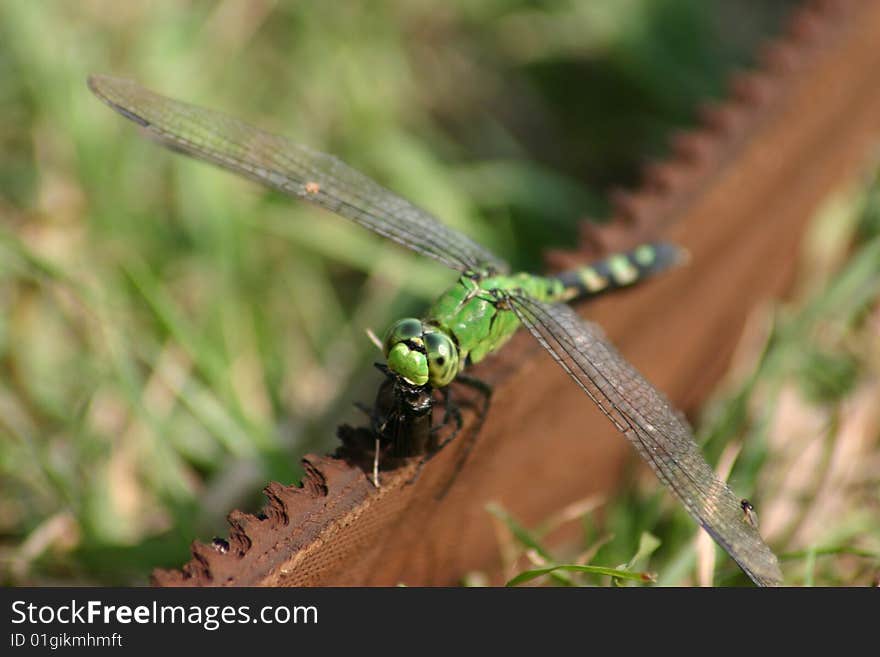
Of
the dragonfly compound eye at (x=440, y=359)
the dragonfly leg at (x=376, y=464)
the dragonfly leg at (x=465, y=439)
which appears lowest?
the dragonfly leg at (x=376, y=464)

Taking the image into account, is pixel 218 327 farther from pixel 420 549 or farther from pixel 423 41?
pixel 423 41

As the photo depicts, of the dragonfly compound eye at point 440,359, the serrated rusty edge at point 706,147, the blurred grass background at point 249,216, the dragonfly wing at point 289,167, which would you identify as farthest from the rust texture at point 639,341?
the dragonfly wing at point 289,167

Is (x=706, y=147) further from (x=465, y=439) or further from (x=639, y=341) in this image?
(x=465, y=439)

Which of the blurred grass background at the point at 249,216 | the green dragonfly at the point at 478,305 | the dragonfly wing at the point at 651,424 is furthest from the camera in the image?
the blurred grass background at the point at 249,216

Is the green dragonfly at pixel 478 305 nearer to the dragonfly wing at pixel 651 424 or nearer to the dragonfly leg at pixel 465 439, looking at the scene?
the dragonfly wing at pixel 651 424

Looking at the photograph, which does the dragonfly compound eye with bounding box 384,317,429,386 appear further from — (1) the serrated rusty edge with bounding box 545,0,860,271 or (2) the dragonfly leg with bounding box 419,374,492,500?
(1) the serrated rusty edge with bounding box 545,0,860,271

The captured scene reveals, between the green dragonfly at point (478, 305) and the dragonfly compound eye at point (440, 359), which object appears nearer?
the green dragonfly at point (478, 305)

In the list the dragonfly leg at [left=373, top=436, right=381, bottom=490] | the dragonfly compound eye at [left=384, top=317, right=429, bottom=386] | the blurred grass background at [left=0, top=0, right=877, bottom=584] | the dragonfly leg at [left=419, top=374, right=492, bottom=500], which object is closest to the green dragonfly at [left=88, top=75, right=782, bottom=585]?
the dragonfly compound eye at [left=384, top=317, right=429, bottom=386]
